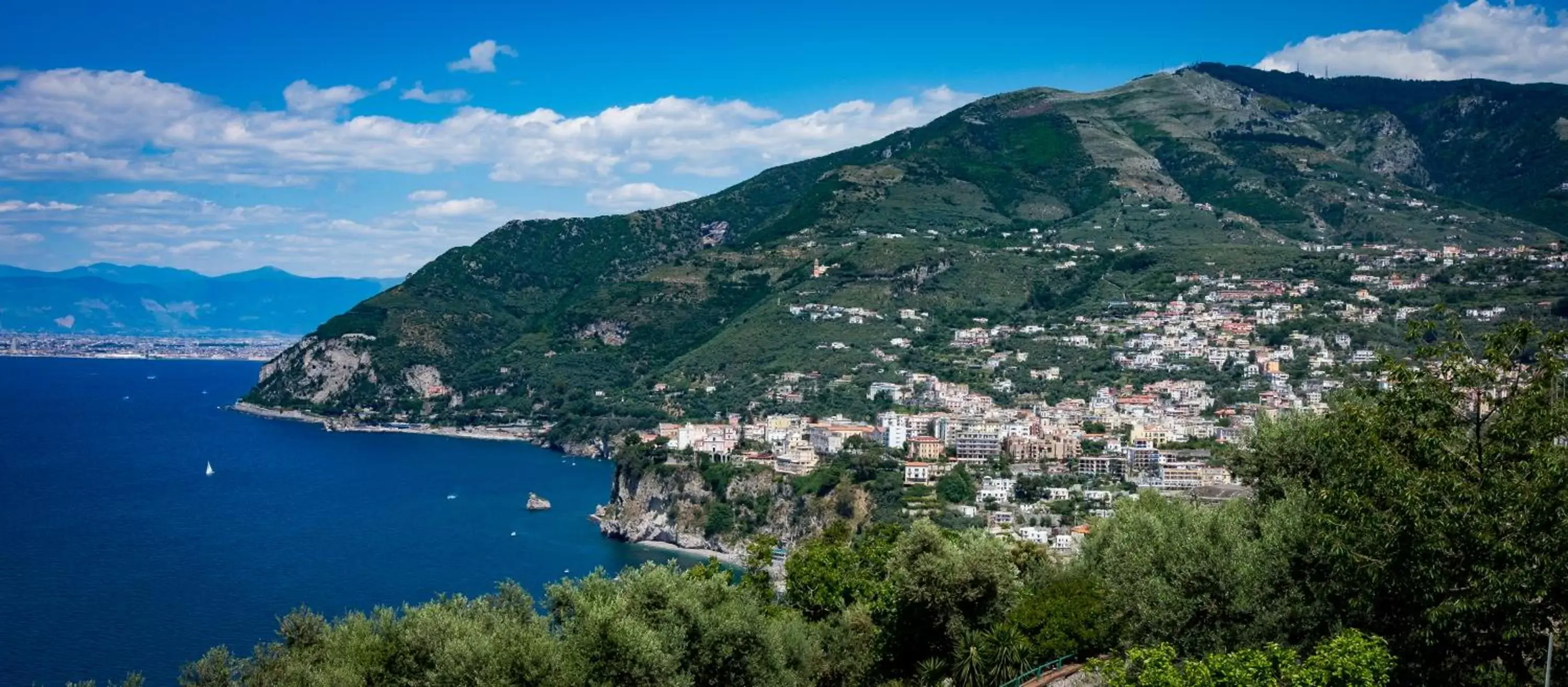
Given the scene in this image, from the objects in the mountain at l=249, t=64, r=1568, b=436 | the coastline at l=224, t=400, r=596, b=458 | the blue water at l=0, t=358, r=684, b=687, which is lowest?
the blue water at l=0, t=358, r=684, b=687

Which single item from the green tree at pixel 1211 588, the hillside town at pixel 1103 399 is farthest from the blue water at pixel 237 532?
the green tree at pixel 1211 588

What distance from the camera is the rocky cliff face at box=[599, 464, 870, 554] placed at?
57.5 meters

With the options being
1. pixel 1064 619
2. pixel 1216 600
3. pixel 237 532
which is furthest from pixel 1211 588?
pixel 237 532

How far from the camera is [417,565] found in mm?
52562

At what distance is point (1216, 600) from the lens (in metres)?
14.6

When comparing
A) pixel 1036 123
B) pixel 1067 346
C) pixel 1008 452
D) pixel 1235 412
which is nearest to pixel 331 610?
pixel 1008 452

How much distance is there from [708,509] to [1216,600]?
1920 inches

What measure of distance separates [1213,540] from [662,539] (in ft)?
157

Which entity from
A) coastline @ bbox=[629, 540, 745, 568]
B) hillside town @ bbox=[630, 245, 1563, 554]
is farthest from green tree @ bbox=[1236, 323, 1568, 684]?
coastline @ bbox=[629, 540, 745, 568]

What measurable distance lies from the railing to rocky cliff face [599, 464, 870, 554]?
3764 cm

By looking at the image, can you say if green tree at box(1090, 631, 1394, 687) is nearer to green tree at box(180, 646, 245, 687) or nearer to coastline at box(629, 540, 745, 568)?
green tree at box(180, 646, 245, 687)

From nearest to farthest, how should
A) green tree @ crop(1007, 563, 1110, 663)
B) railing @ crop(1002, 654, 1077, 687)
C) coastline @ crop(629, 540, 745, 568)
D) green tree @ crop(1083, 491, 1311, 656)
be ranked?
green tree @ crop(1083, 491, 1311, 656), railing @ crop(1002, 654, 1077, 687), green tree @ crop(1007, 563, 1110, 663), coastline @ crop(629, 540, 745, 568)

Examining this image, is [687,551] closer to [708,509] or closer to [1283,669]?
[708,509]

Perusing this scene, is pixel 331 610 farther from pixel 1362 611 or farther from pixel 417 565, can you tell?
pixel 1362 611
